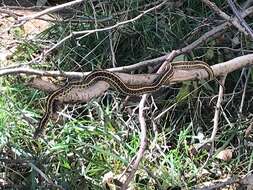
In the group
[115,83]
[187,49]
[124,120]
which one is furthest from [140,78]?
[124,120]

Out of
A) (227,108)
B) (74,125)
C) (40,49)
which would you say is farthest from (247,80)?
(40,49)

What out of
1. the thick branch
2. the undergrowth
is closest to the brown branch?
the undergrowth

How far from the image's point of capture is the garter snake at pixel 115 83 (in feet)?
5.72

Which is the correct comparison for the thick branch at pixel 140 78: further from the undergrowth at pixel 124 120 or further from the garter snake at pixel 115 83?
the undergrowth at pixel 124 120

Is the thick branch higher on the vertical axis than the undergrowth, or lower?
higher

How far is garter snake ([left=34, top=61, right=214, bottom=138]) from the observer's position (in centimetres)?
174

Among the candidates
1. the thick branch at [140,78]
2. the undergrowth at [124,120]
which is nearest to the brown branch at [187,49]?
the undergrowth at [124,120]

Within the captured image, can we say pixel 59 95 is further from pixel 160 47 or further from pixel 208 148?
pixel 160 47

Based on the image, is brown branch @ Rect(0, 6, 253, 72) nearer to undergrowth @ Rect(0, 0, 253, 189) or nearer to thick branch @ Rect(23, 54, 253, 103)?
undergrowth @ Rect(0, 0, 253, 189)

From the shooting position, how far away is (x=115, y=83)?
74.7 inches

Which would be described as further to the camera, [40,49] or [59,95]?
[40,49]

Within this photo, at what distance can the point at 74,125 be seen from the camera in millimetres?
2576

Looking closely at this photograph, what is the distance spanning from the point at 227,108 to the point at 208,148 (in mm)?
272

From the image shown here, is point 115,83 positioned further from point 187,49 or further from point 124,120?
→ point 124,120
